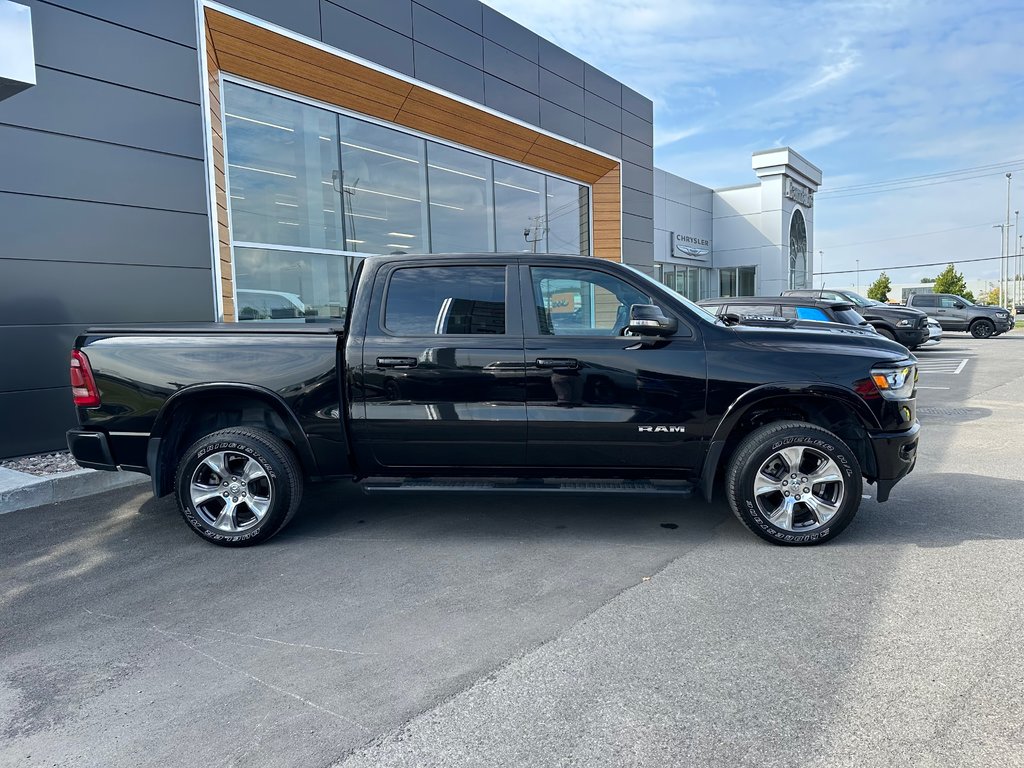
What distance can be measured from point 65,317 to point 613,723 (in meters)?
7.16

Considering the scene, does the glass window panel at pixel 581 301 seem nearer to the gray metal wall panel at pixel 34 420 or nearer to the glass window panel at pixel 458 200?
the gray metal wall panel at pixel 34 420

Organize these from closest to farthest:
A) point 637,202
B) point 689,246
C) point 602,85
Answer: point 602,85
point 637,202
point 689,246

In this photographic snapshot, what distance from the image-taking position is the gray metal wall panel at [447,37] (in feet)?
35.9

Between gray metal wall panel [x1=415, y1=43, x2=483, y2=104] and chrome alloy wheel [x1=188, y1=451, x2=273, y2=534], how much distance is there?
8571mm

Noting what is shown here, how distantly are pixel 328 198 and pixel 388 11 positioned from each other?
10.1 feet

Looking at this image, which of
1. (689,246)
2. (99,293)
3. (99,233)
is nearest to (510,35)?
(99,233)

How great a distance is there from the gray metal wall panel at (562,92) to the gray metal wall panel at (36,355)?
9952 mm

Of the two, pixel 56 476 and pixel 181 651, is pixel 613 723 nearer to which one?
pixel 181 651

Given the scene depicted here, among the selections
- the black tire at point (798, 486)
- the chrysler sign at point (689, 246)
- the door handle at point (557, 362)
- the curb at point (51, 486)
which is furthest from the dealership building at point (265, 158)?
the chrysler sign at point (689, 246)

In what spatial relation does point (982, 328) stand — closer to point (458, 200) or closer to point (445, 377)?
point (458, 200)

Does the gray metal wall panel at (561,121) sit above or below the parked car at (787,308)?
above

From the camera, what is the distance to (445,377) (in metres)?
4.40

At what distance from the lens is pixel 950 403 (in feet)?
32.5

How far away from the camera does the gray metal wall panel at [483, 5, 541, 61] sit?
1217 centimetres
